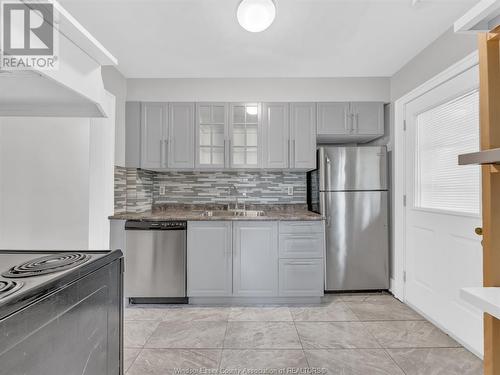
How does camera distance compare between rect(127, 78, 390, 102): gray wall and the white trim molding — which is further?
rect(127, 78, 390, 102): gray wall

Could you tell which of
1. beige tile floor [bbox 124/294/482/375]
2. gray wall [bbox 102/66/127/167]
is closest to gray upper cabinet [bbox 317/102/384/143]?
beige tile floor [bbox 124/294/482/375]

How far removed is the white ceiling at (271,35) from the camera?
199 cm

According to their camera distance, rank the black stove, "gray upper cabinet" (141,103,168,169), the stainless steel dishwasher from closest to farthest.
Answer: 1. the black stove
2. the stainless steel dishwasher
3. "gray upper cabinet" (141,103,168,169)

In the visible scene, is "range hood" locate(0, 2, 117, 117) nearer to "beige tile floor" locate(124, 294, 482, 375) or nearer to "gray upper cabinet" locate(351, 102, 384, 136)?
"beige tile floor" locate(124, 294, 482, 375)

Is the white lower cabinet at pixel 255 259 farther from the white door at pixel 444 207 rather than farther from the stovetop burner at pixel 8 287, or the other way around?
the stovetop burner at pixel 8 287

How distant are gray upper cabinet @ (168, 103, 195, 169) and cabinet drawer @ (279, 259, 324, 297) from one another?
1.52m

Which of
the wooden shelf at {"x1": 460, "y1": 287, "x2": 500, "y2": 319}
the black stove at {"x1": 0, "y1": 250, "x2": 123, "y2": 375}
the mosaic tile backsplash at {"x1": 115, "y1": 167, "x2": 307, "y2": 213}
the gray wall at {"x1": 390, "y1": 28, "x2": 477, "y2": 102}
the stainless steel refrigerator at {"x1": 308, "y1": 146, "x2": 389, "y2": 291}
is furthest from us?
the mosaic tile backsplash at {"x1": 115, "y1": 167, "x2": 307, "y2": 213}

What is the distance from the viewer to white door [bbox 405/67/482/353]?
2.02 metres

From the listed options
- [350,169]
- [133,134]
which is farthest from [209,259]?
[350,169]

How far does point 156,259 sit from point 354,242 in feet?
6.85

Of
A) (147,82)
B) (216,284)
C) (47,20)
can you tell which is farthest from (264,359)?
(147,82)

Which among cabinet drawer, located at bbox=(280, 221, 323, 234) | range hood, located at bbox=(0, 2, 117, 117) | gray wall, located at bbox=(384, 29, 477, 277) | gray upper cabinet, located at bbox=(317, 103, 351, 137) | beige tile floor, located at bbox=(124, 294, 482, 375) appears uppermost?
gray wall, located at bbox=(384, 29, 477, 277)

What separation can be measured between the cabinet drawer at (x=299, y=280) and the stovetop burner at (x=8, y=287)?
7.85 feet

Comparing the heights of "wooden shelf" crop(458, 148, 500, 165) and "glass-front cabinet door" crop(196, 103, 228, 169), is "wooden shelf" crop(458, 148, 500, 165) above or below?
below
